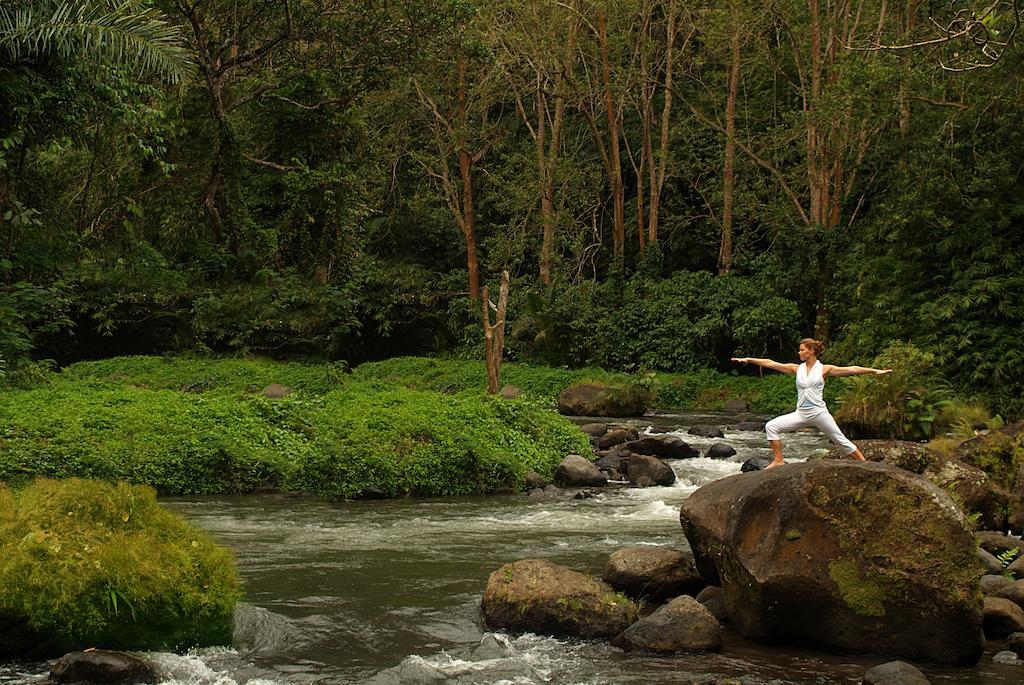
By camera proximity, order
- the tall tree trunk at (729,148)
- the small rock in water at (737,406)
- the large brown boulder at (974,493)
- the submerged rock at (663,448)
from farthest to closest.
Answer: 1. the tall tree trunk at (729,148)
2. the small rock in water at (737,406)
3. the submerged rock at (663,448)
4. the large brown boulder at (974,493)

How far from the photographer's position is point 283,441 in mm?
16984

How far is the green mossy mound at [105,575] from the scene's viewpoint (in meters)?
7.93

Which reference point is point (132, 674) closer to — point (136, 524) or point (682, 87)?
point (136, 524)

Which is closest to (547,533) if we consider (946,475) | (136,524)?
(946,475)

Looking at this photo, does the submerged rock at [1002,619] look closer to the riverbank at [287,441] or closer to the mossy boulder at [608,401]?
the riverbank at [287,441]

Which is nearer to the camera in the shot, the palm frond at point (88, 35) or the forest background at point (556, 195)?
the palm frond at point (88, 35)

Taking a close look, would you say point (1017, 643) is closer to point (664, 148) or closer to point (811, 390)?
point (811, 390)

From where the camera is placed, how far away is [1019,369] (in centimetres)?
2227

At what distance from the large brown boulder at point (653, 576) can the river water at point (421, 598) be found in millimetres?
929

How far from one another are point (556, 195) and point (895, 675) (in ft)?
93.8

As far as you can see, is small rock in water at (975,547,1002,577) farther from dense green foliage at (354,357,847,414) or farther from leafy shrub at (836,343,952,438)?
dense green foliage at (354,357,847,414)

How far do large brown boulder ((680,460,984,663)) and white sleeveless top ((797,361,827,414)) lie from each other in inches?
77.0

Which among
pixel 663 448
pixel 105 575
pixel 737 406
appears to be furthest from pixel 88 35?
pixel 737 406

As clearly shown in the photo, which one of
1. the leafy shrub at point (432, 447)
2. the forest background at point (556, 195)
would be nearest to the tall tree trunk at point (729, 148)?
the forest background at point (556, 195)
